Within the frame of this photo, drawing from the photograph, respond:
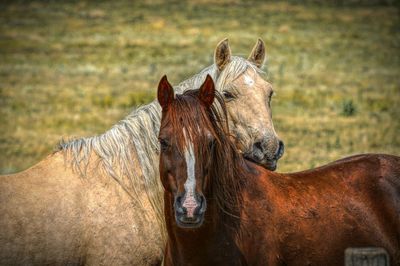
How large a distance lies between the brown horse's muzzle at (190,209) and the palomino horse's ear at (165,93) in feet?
2.19

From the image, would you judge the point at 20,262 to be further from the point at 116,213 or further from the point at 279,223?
the point at 279,223

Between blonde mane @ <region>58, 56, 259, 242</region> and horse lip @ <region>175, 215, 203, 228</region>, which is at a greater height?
blonde mane @ <region>58, 56, 259, 242</region>

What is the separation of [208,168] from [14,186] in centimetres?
168

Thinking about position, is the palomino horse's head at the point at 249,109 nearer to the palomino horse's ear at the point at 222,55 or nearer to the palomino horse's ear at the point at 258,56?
the palomino horse's ear at the point at 222,55

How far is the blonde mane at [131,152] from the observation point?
18.5ft

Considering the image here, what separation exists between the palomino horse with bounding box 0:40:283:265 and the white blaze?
115 cm

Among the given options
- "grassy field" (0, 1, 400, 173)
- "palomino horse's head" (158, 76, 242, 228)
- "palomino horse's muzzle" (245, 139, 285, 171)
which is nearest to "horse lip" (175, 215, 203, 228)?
"palomino horse's head" (158, 76, 242, 228)

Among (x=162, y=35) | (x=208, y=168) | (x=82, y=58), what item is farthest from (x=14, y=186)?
(x=162, y=35)

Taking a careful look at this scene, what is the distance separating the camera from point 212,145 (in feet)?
15.3

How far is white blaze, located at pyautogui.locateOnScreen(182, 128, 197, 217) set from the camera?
4.35 metres

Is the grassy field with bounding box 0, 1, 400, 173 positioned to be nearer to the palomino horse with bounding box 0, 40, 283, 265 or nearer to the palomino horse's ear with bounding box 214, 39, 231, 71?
the palomino horse's ear with bounding box 214, 39, 231, 71

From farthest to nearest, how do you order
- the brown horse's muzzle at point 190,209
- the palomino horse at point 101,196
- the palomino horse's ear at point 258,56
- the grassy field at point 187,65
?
the grassy field at point 187,65
the palomino horse's ear at point 258,56
the palomino horse at point 101,196
the brown horse's muzzle at point 190,209

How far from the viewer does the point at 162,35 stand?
1362 inches

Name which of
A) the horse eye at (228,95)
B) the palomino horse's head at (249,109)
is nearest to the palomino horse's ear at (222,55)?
the palomino horse's head at (249,109)
